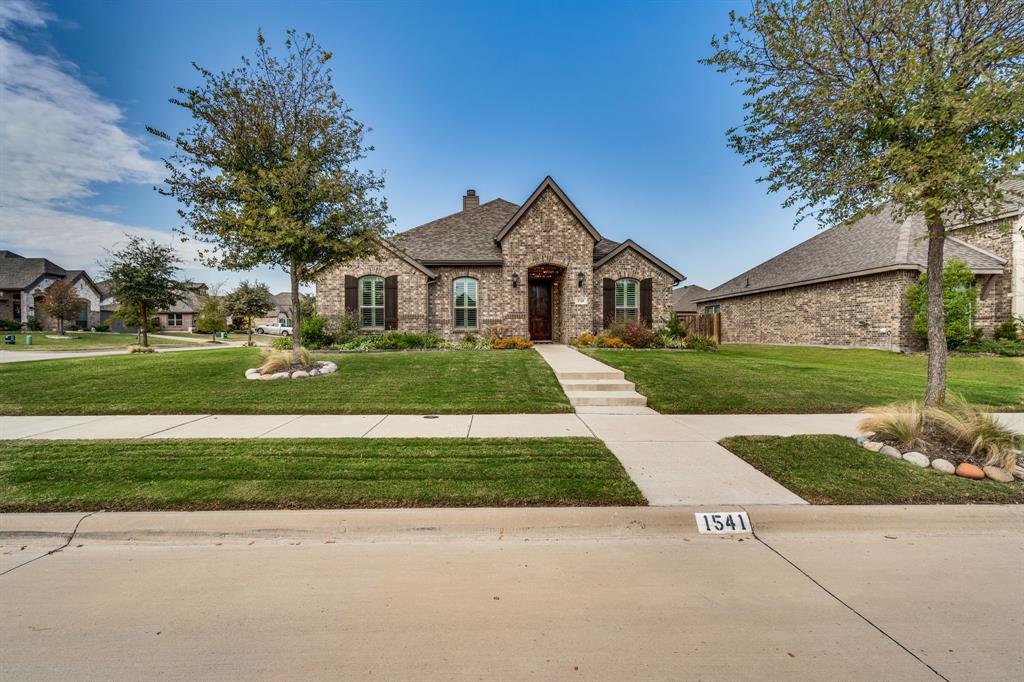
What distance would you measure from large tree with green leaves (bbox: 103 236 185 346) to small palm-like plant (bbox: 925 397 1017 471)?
28260 mm

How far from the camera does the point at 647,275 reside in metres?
18.8

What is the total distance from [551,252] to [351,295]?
8267 millimetres

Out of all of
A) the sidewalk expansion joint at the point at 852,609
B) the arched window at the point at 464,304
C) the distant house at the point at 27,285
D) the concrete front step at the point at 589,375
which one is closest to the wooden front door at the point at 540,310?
the arched window at the point at 464,304

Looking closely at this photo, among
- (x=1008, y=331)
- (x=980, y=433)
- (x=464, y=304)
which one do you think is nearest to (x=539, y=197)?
(x=464, y=304)

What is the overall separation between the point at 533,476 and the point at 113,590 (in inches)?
127

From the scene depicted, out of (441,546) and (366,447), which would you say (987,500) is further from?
(366,447)

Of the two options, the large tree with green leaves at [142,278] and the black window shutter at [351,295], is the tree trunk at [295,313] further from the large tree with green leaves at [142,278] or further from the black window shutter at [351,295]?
the large tree with green leaves at [142,278]

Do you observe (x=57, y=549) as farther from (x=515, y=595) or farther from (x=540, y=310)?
(x=540, y=310)

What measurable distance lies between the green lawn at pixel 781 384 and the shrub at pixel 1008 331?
13.2 ft

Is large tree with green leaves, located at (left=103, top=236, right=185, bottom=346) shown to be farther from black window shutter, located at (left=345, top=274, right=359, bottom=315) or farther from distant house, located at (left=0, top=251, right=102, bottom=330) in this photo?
distant house, located at (left=0, top=251, right=102, bottom=330)

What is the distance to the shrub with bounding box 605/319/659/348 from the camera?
16.0 m

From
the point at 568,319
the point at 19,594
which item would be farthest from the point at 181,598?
the point at 568,319

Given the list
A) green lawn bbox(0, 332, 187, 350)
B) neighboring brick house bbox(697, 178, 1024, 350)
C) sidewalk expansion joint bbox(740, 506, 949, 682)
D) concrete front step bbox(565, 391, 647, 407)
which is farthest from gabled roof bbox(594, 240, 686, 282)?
green lawn bbox(0, 332, 187, 350)

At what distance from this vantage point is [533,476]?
442cm
